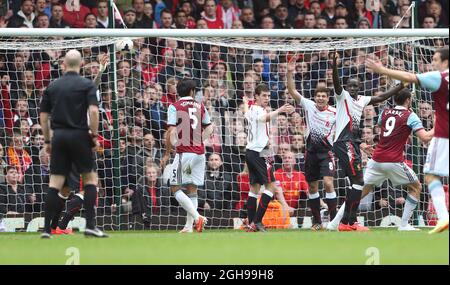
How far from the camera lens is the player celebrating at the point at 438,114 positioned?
42.1ft

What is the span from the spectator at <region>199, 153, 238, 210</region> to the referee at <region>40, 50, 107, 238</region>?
6.16 metres

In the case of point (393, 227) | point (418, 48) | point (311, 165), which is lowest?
point (393, 227)

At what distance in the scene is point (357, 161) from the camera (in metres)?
16.9

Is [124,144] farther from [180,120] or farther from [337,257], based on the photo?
[337,257]

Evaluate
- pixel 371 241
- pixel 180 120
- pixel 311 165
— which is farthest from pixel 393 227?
pixel 371 241

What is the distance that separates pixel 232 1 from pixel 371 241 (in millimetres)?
11410

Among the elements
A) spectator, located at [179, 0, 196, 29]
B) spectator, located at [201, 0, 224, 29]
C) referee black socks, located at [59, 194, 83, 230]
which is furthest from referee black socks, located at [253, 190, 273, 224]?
spectator, located at [201, 0, 224, 29]

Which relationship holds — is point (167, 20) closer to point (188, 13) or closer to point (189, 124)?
point (188, 13)

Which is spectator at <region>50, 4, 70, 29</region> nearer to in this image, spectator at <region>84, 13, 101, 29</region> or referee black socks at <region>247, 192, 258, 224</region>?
spectator at <region>84, 13, 101, 29</region>

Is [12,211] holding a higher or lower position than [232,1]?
lower

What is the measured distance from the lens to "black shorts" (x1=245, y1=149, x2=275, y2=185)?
55.4 feet

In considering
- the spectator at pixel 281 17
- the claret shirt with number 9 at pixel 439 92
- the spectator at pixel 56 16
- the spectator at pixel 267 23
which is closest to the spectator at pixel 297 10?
the spectator at pixel 281 17

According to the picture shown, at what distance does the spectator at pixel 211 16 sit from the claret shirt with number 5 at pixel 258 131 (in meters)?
5.89

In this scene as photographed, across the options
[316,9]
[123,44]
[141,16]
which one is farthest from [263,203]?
[316,9]
